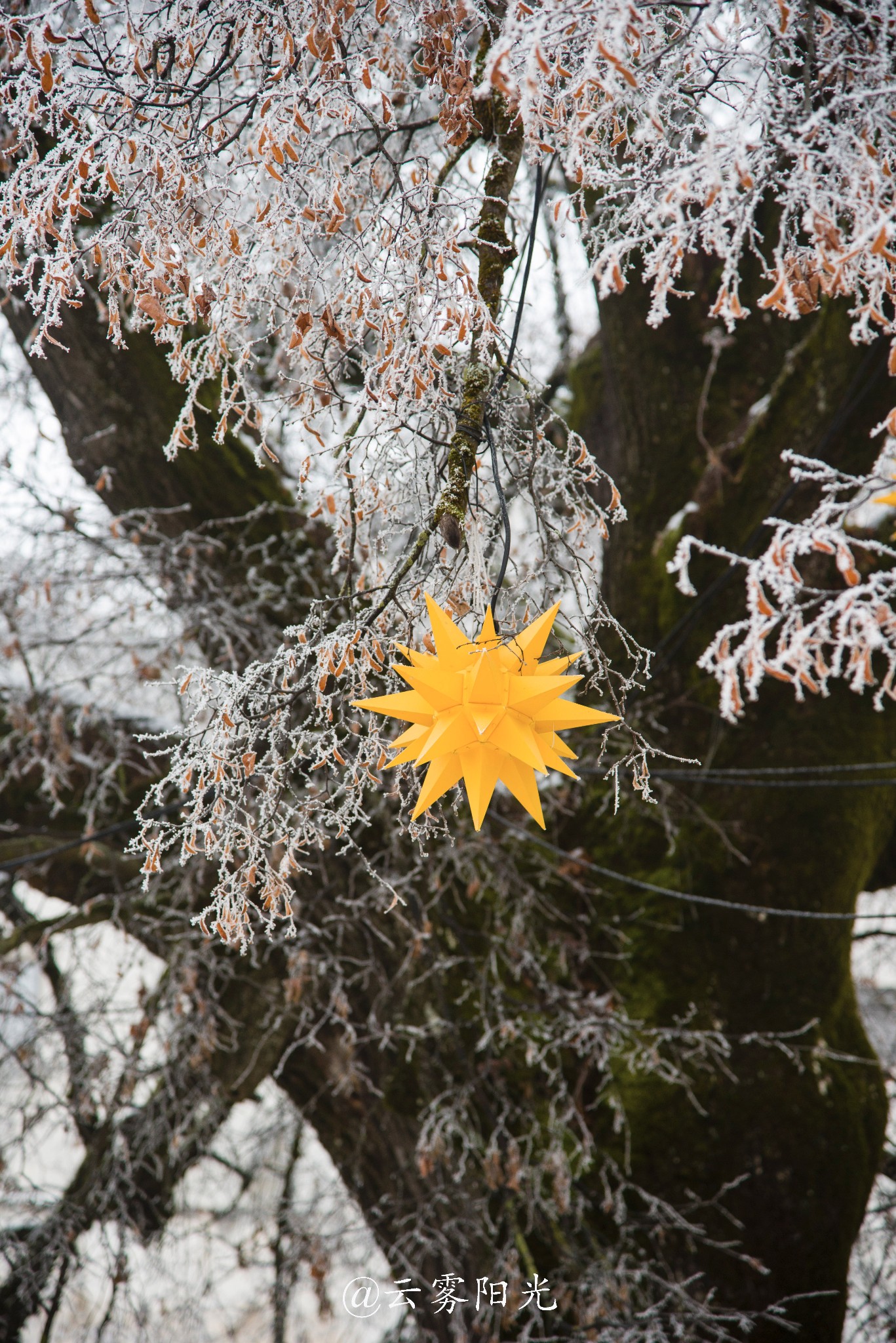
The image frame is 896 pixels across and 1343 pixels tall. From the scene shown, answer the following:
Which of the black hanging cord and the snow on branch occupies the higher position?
the black hanging cord

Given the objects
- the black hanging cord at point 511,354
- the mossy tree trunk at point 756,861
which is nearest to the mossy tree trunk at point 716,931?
the mossy tree trunk at point 756,861

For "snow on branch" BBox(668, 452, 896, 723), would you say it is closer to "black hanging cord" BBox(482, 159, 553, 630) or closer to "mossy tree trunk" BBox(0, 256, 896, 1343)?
"black hanging cord" BBox(482, 159, 553, 630)

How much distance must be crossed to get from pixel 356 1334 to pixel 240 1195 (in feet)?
3.56

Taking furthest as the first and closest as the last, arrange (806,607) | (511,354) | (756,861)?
(756,861) → (511,354) → (806,607)

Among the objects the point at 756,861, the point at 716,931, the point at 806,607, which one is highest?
the point at 756,861

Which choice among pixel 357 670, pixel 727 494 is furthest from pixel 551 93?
pixel 727 494

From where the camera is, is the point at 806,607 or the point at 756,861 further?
the point at 756,861

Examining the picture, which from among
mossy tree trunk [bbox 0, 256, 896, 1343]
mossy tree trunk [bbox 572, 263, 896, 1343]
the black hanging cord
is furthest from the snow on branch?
mossy tree trunk [bbox 0, 256, 896, 1343]

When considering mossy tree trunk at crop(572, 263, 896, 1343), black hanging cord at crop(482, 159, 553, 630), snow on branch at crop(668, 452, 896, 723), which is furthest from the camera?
mossy tree trunk at crop(572, 263, 896, 1343)

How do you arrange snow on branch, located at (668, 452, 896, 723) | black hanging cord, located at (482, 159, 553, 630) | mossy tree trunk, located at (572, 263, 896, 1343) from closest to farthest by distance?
snow on branch, located at (668, 452, 896, 723), black hanging cord, located at (482, 159, 553, 630), mossy tree trunk, located at (572, 263, 896, 1343)

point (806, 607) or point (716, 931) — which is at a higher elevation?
point (716, 931)

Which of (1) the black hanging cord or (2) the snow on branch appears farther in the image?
(1) the black hanging cord

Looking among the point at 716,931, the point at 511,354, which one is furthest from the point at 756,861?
the point at 511,354

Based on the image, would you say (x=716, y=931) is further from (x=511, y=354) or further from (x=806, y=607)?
(x=511, y=354)
